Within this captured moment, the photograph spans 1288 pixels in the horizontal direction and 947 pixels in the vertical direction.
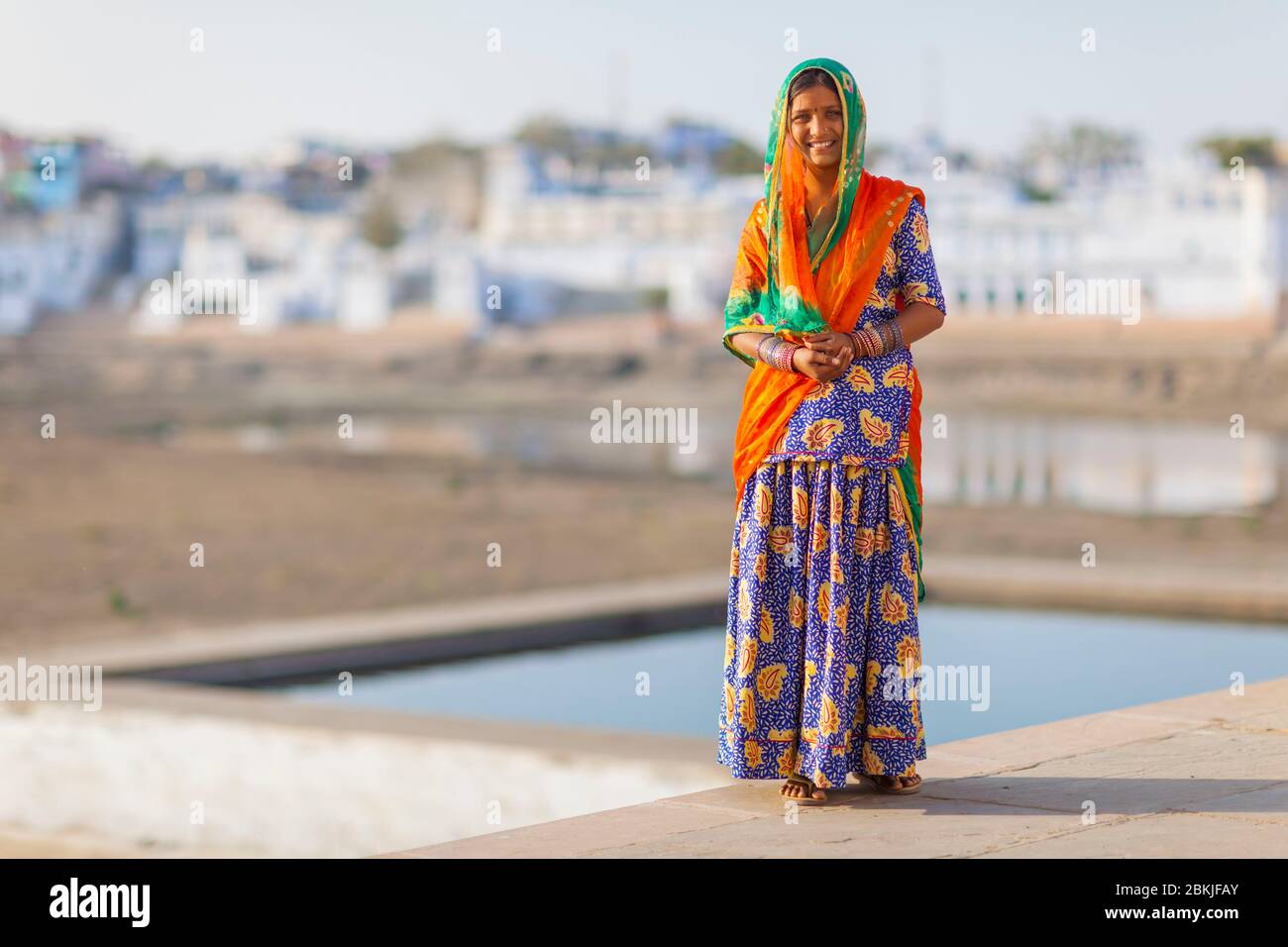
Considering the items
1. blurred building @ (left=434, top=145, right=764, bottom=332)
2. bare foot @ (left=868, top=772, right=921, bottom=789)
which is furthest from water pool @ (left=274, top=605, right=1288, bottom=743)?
blurred building @ (left=434, top=145, right=764, bottom=332)

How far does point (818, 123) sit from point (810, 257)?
247 millimetres

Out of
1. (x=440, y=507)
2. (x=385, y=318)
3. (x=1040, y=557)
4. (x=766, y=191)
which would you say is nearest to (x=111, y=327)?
(x=385, y=318)

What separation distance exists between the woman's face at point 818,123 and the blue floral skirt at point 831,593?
387 millimetres

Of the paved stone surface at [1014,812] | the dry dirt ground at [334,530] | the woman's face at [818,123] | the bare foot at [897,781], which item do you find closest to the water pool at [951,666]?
the dry dirt ground at [334,530]

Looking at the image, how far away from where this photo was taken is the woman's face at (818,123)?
3270mm

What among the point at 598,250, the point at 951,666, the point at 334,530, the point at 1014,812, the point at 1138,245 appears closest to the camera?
the point at 1014,812

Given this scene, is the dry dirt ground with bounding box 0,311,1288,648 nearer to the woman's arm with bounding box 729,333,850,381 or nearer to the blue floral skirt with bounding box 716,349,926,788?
the blue floral skirt with bounding box 716,349,926,788

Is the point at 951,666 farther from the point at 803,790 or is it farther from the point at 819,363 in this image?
the point at 819,363

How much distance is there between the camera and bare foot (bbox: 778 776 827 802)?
3.33 m

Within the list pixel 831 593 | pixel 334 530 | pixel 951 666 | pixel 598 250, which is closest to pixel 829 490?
pixel 831 593

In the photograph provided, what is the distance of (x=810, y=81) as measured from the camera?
327 cm
